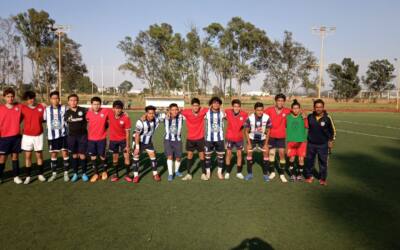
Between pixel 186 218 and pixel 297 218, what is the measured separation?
5.88ft

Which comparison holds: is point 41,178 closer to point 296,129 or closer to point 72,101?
point 72,101

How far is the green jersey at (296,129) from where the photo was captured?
23.2 feet

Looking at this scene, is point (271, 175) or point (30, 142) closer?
point (30, 142)

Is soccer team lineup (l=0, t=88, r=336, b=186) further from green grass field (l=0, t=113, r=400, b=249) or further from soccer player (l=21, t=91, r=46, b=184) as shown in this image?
green grass field (l=0, t=113, r=400, b=249)

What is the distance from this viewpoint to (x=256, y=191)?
20.8 feet

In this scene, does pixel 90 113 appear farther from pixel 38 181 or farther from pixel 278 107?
pixel 278 107

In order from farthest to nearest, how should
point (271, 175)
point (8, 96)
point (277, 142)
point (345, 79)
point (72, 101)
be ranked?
point (345, 79) → point (271, 175) → point (277, 142) → point (72, 101) → point (8, 96)

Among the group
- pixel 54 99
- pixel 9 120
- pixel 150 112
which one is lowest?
pixel 9 120

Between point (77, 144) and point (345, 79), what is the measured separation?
62960 millimetres

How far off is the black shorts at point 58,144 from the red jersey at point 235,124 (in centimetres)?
379

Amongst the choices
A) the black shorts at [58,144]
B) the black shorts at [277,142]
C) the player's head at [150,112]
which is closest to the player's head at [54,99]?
the black shorts at [58,144]

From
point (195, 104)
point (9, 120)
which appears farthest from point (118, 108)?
point (9, 120)

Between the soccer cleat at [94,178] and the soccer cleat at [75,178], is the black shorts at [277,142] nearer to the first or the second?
the soccer cleat at [94,178]

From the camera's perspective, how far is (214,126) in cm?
719
